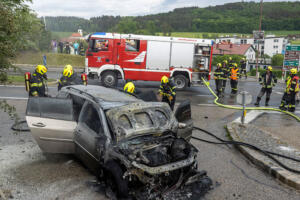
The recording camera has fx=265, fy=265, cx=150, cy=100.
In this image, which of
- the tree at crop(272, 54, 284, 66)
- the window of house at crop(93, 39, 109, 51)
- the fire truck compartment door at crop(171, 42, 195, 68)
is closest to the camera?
the window of house at crop(93, 39, 109, 51)

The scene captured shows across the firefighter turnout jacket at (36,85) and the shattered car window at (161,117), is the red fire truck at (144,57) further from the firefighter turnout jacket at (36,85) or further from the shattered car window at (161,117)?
the shattered car window at (161,117)

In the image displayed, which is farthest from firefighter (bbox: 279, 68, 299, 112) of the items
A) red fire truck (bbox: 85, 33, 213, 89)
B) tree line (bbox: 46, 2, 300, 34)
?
tree line (bbox: 46, 2, 300, 34)

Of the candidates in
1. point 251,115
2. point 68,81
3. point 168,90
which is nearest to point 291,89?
point 251,115

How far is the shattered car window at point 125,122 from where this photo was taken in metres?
4.30

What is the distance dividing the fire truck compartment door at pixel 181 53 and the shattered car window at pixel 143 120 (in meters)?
10.4

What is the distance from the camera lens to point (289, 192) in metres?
4.51

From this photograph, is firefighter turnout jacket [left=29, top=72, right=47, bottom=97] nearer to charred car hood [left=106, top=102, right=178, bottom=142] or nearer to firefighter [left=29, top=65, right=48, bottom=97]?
firefighter [left=29, top=65, right=48, bottom=97]

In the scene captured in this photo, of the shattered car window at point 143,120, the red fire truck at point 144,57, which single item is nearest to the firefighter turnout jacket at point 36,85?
the shattered car window at point 143,120

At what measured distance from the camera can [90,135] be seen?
4504 mm

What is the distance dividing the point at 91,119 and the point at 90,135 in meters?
0.31

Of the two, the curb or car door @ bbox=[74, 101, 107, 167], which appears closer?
car door @ bbox=[74, 101, 107, 167]

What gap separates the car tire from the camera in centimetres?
377

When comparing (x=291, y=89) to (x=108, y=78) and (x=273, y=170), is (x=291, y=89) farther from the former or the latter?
(x=108, y=78)

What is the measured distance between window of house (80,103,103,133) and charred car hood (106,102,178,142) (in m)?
0.25
